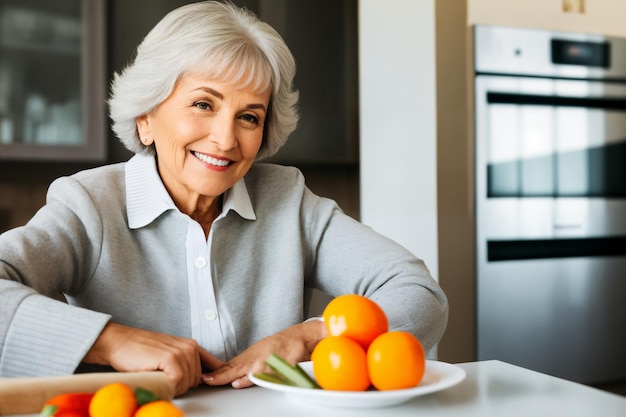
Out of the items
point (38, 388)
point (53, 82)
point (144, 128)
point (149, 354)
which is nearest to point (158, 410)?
point (38, 388)

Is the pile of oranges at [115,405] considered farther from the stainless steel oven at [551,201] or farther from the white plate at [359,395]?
the stainless steel oven at [551,201]

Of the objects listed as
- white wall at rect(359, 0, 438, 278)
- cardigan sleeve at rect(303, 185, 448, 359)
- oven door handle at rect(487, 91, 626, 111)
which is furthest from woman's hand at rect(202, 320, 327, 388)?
oven door handle at rect(487, 91, 626, 111)

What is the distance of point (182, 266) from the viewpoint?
140 cm

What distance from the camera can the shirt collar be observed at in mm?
1389

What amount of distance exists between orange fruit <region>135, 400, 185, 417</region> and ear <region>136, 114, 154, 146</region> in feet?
2.82

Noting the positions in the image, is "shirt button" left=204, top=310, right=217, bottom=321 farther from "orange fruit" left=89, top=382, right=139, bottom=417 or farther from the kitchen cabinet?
the kitchen cabinet

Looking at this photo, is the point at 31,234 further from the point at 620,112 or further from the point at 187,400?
the point at 620,112

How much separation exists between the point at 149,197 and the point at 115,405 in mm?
726

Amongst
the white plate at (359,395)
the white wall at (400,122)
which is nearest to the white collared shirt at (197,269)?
the white plate at (359,395)

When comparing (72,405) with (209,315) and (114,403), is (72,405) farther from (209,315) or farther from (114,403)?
(209,315)

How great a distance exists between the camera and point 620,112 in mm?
2975

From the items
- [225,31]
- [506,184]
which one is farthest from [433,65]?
[225,31]

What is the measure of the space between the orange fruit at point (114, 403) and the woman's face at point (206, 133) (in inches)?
27.9

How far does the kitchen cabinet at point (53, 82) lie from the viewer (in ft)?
9.96
